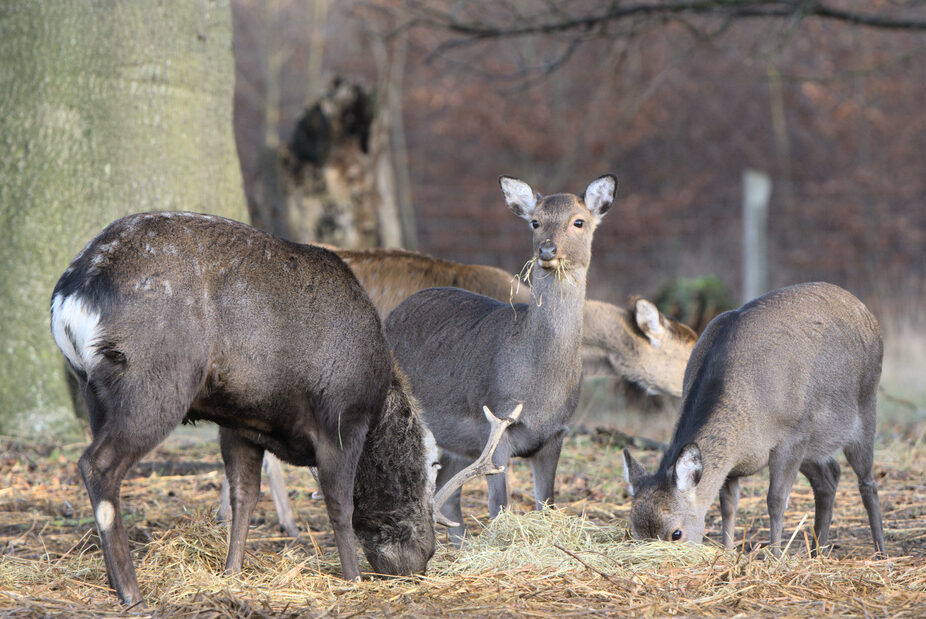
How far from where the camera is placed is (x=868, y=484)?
5781mm

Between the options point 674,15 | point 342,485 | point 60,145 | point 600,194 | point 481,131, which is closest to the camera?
point 342,485

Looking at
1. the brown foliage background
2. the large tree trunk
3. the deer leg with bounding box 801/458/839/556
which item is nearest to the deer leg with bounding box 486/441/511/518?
the deer leg with bounding box 801/458/839/556

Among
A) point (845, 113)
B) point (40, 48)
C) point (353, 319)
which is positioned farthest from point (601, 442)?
point (845, 113)

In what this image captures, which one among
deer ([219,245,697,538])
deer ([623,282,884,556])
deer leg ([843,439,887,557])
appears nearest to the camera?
deer ([623,282,884,556])

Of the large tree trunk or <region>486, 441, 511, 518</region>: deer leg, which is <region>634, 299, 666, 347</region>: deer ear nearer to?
<region>486, 441, 511, 518</region>: deer leg

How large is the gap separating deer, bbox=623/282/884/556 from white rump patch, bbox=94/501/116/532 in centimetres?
244

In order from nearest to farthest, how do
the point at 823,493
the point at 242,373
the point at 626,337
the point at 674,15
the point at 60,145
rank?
the point at 242,373 < the point at 823,493 < the point at 60,145 < the point at 626,337 < the point at 674,15

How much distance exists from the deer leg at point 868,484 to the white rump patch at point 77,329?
3941 mm

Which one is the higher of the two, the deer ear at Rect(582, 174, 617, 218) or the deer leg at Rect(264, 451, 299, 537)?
the deer ear at Rect(582, 174, 617, 218)

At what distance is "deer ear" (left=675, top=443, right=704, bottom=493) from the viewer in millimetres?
5090

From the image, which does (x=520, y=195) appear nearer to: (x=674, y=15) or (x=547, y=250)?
(x=547, y=250)

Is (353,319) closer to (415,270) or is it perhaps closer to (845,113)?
(415,270)

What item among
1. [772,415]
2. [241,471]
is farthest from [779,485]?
[241,471]

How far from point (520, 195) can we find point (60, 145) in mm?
3750
